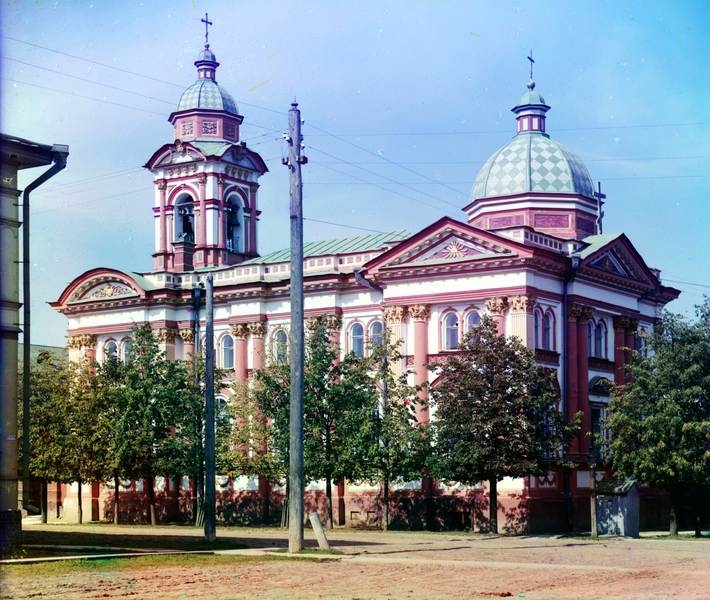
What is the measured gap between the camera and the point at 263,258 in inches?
2089

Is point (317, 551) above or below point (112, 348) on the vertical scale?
below

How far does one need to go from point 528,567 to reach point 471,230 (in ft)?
68.9

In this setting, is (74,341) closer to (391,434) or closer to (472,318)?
(391,434)

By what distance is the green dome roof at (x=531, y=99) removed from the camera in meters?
50.2

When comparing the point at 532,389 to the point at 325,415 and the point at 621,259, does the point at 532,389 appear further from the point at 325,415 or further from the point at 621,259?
the point at 621,259

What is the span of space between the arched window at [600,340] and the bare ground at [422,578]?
1784 cm

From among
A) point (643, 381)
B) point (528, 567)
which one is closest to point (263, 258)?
point (643, 381)

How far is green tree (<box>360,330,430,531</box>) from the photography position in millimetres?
Answer: 38625

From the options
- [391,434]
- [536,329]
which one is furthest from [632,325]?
[391,434]

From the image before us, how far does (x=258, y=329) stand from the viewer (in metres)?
48.3

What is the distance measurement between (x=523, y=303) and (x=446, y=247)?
166 inches

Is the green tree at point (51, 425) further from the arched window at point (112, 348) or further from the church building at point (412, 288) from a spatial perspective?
the church building at point (412, 288)

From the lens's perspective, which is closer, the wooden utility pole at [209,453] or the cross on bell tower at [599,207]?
the wooden utility pole at [209,453]

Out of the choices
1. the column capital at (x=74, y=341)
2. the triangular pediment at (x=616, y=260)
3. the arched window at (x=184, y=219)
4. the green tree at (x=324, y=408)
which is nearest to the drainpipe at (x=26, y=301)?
the green tree at (x=324, y=408)
